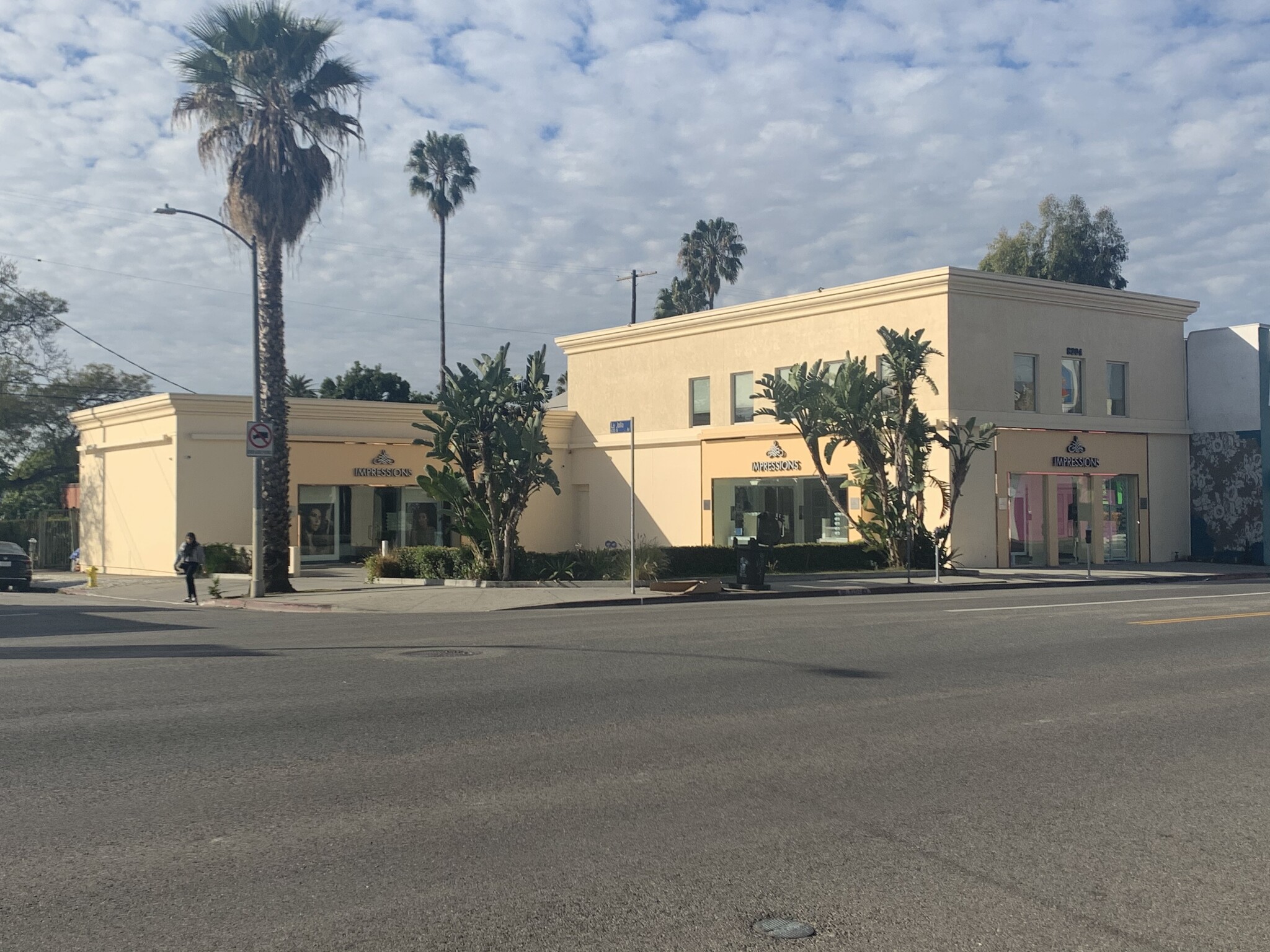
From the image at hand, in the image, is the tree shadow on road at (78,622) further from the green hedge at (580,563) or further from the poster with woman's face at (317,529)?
the poster with woman's face at (317,529)

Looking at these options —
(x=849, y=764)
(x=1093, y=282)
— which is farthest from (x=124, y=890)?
(x=1093, y=282)

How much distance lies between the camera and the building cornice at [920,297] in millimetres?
30344

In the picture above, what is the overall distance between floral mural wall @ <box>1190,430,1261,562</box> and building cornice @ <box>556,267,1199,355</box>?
4.17 metres

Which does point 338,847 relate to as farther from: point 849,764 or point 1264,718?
point 1264,718

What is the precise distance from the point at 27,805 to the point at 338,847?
2.09 meters

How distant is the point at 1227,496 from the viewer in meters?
33.6

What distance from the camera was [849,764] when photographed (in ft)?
24.5

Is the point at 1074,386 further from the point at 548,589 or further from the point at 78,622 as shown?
the point at 78,622

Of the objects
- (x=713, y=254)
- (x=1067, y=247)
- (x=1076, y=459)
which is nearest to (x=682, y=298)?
(x=713, y=254)

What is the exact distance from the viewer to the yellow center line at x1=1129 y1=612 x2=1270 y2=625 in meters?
15.8

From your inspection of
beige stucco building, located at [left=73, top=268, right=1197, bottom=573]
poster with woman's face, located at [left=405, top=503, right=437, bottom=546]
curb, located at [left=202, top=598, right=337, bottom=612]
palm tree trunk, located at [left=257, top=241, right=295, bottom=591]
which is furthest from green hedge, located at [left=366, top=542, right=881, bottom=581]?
poster with woman's face, located at [left=405, top=503, right=437, bottom=546]

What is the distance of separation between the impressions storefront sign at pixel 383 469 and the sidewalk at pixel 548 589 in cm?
419

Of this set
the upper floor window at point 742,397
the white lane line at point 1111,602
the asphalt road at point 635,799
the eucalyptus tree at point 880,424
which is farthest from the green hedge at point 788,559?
the asphalt road at point 635,799

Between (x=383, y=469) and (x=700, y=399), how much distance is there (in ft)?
35.0
